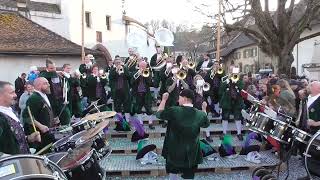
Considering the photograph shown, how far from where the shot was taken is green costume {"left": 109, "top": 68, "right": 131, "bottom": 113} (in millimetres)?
11055

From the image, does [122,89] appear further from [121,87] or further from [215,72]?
[215,72]

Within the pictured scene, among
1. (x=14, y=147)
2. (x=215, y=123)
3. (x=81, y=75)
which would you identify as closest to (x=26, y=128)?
A: (x=14, y=147)

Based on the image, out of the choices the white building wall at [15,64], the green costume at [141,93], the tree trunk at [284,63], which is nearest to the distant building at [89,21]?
the white building wall at [15,64]

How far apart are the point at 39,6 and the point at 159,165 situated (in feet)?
74.3

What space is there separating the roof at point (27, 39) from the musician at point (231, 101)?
14.2m

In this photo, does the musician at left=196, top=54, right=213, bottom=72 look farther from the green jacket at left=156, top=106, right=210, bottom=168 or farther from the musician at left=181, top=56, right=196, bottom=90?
the green jacket at left=156, top=106, right=210, bottom=168

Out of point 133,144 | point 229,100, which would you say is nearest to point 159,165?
point 133,144

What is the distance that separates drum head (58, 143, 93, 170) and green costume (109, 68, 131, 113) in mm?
5304

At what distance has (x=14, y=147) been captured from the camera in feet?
15.7

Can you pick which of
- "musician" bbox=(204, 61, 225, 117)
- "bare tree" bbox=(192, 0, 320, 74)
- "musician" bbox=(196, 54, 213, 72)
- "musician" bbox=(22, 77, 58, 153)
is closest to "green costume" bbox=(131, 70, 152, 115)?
"musician" bbox=(204, 61, 225, 117)

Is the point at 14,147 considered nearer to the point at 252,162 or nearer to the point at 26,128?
the point at 26,128

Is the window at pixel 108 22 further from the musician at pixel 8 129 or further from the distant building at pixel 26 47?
the musician at pixel 8 129

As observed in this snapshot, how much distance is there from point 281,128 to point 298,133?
28 centimetres

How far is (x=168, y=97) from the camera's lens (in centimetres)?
999
